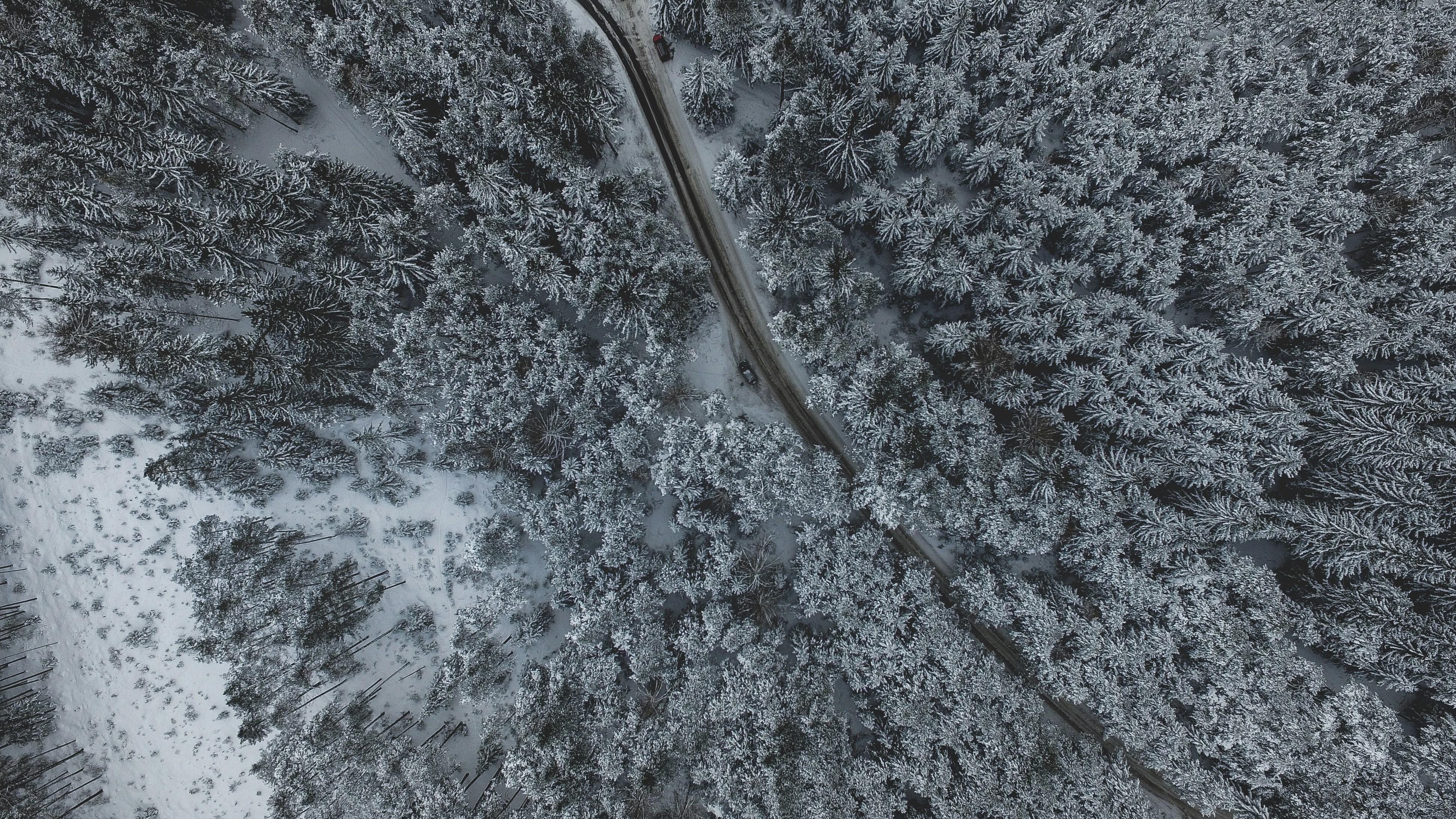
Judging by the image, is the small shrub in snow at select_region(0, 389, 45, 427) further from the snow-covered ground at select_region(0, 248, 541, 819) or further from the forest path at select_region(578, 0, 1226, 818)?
the forest path at select_region(578, 0, 1226, 818)

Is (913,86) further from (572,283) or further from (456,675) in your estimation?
(456,675)

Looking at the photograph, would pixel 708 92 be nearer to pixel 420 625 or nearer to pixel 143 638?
pixel 420 625

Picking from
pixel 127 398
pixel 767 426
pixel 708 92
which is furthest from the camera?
pixel 767 426

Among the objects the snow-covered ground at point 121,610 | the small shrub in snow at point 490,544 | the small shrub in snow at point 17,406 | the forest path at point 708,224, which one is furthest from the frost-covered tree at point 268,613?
the forest path at point 708,224

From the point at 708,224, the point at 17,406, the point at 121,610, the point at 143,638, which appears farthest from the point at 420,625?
the point at 708,224

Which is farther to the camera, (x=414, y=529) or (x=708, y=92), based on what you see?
(x=414, y=529)

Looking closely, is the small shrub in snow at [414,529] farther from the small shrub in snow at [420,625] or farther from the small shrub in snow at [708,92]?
the small shrub in snow at [708,92]
